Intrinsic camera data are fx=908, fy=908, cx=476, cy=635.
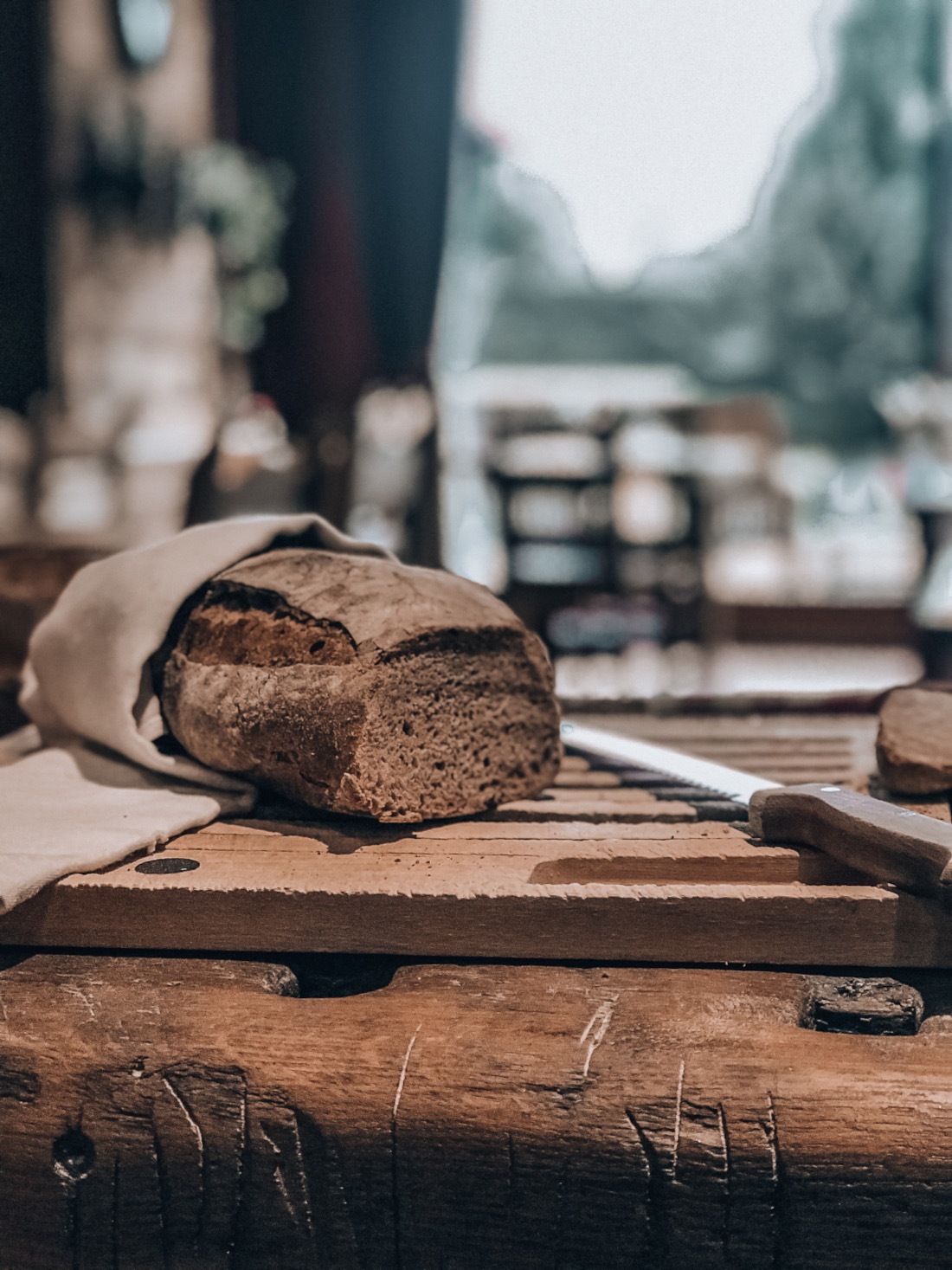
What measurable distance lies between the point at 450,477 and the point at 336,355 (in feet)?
7.28

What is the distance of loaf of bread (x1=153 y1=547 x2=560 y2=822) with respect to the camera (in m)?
1.29

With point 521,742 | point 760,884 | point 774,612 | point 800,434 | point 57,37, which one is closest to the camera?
point 760,884

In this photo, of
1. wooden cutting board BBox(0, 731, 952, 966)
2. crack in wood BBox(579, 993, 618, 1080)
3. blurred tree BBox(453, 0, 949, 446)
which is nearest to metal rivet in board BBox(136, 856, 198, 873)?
wooden cutting board BBox(0, 731, 952, 966)

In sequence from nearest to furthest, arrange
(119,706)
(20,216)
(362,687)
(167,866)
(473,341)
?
1. (167,866)
2. (362,687)
3. (119,706)
4. (20,216)
5. (473,341)

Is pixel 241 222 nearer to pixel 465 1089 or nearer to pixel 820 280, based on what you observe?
pixel 465 1089

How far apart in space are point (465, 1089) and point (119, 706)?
0.92m

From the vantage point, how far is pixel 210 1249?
0.92 metres

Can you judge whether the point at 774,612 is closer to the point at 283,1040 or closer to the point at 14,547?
the point at 14,547

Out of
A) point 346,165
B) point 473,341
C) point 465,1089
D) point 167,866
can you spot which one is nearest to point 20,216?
point 346,165

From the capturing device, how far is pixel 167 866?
115 centimetres

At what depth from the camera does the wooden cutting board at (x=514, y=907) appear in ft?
3.37

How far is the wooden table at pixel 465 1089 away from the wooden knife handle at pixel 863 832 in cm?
4

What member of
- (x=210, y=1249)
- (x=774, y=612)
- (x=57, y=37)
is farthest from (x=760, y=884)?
(x=774, y=612)

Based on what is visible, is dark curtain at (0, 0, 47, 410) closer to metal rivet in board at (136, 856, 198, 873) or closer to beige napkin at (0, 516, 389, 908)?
beige napkin at (0, 516, 389, 908)
